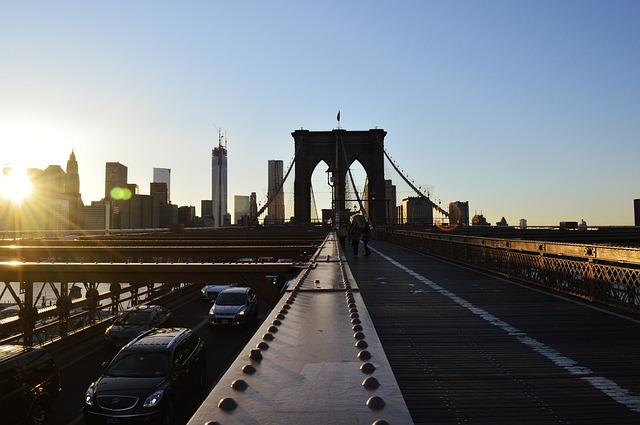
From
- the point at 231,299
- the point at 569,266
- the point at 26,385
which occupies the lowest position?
the point at 231,299

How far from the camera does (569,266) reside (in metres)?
9.99

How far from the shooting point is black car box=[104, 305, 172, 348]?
1642 cm

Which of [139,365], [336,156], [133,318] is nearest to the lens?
[139,365]

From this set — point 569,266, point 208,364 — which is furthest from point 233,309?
point 569,266

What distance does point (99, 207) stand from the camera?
14162 centimetres

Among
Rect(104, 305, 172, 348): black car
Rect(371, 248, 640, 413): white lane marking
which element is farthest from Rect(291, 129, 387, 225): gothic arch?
Rect(371, 248, 640, 413): white lane marking

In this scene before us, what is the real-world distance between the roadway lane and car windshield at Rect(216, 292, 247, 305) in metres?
1.20

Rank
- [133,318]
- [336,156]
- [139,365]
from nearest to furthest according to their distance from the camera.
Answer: [139,365]
[133,318]
[336,156]

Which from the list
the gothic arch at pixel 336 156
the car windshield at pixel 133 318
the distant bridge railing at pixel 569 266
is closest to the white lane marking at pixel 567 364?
the distant bridge railing at pixel 569 266

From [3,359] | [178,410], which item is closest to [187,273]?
[178,410]

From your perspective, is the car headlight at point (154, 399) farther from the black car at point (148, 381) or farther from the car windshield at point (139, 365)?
the car windshield at point (139, 365)

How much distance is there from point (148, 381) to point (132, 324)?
8102 millimetres

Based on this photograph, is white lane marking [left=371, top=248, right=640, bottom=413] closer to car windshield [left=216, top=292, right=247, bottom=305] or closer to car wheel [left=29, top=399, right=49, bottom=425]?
car wheel [left=29, top=399, right=49, bottom=425]

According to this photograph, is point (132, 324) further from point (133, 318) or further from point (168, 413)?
point (168, 413)
